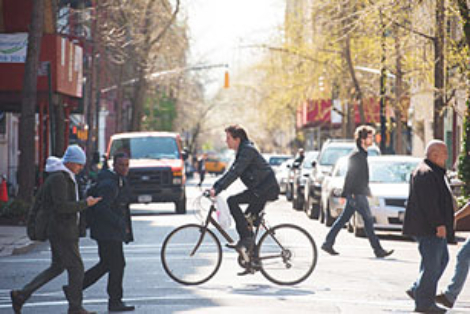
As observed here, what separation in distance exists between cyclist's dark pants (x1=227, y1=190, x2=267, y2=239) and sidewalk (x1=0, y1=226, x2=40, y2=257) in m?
6.25

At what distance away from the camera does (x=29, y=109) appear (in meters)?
26.5

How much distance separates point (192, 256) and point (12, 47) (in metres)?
19.1

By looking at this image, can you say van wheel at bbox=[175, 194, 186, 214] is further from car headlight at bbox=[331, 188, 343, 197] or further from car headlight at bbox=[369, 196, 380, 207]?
car headlight at bbox=[369, 196, 380, 207]

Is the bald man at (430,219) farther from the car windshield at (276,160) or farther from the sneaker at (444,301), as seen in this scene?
the car windshield at (276,160)

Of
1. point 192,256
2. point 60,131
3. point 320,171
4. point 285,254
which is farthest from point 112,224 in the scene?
point 60,131

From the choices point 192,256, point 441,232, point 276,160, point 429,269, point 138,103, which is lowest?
point 192,256

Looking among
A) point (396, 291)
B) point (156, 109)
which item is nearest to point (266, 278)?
point (396, 291)

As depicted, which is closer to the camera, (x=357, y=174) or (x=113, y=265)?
(x=113, y=265)

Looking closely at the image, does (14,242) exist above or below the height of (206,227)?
below

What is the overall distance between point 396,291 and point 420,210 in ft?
7.25

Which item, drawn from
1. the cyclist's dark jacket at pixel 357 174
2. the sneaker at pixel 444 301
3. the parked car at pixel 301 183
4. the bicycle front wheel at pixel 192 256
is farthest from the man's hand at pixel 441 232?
the parked car at pixel 301 183

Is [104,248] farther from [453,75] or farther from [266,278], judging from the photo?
[453,75]

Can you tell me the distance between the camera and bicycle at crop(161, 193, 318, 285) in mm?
13141

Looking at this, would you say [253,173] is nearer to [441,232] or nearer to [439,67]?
[441,232]
